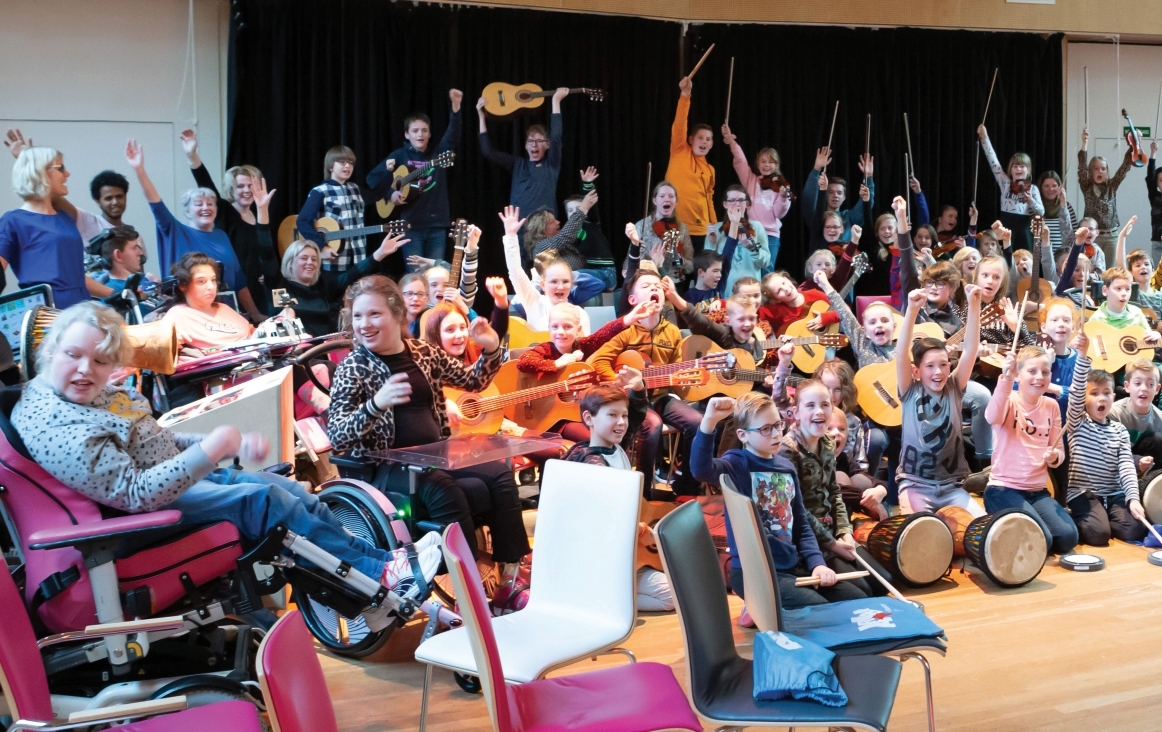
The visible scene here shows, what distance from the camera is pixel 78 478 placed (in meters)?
2.60

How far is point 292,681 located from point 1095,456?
4.35 metres

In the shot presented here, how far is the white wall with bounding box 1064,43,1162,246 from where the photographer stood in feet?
32.3

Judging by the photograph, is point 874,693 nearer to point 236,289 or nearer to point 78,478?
point 78,478

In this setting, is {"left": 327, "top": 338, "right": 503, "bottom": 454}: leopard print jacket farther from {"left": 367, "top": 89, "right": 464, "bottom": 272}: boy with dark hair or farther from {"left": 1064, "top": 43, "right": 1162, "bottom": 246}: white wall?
{"left": 1064, "top": 43, "right": 1162, "bottom": 246}: white wall

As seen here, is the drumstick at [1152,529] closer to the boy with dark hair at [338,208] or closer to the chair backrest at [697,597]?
the chair backrest at [697,597]

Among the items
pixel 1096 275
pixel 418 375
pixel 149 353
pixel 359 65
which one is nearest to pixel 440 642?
pixel 418 375

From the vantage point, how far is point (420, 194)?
694cm

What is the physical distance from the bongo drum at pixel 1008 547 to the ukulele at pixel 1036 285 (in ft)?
8.78

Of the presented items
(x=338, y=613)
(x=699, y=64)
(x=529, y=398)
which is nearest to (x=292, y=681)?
(x=338, y=613)

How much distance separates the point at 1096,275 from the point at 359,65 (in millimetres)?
5350

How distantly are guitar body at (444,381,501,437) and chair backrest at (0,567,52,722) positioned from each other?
7.27ft

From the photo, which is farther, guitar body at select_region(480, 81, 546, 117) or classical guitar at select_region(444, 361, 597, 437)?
guitar body at select_region(480, 81, 546, 117)

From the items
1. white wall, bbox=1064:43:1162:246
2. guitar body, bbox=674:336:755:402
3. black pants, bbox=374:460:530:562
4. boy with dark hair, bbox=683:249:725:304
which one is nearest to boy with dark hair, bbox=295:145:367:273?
boy with dark hair, bbox=683:249:725:304

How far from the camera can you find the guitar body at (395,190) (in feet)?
22.6
